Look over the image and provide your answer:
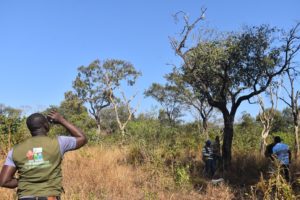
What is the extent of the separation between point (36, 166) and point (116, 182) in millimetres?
7196

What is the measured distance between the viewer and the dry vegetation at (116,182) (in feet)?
31.3

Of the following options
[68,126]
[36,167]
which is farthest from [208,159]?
[36,167]

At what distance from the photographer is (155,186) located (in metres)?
10.8

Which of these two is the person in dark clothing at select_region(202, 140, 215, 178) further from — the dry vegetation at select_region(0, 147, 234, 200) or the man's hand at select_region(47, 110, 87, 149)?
the man's hand at select_region(47, 110, 87, 149)

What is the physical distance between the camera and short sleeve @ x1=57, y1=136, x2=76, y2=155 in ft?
14.3

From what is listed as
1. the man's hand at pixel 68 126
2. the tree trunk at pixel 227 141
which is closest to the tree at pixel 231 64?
the tree trunk at pixel 227 141

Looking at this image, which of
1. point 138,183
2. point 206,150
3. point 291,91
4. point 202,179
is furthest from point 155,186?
point 291,91

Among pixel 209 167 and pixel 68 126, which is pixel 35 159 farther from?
pixel 209 167

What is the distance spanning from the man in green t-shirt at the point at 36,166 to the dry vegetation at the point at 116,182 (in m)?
3.34

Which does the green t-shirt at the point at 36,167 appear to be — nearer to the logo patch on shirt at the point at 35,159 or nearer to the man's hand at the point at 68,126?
the logo patch on shirt at the point at 35,159

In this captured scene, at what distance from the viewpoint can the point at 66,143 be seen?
440cm

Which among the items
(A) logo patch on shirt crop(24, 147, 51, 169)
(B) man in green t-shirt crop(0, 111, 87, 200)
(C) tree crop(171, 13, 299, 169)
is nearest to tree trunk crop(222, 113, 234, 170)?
(C) tree crop(171, 13, 299, 169)

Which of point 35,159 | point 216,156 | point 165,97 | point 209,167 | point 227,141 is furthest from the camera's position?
point 165,97

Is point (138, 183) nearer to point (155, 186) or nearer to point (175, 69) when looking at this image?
point (155, 186)
